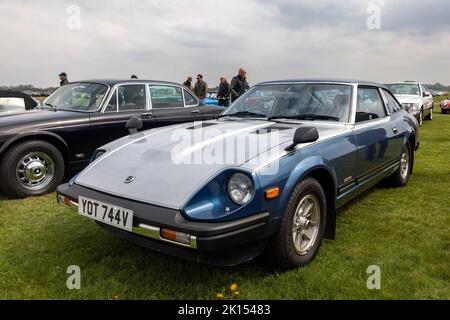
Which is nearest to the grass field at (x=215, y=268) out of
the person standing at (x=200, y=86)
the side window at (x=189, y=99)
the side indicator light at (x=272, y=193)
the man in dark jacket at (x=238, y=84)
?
the side indicator light at (x=272, y=193)

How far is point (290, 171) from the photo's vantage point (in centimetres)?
243

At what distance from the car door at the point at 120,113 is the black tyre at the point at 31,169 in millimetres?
617

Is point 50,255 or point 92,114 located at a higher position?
point 92,114

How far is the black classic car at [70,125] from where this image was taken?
14.0 feet

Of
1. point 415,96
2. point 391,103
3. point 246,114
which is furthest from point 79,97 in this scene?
point 415,96

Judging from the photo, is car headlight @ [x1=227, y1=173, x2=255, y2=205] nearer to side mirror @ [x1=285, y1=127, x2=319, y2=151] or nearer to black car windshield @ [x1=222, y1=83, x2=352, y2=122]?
side mirror @ [x1=285, y1=127, x2=319, y2=151]

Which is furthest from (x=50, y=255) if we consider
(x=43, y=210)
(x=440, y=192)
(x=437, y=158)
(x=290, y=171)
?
(x=437, y=158)

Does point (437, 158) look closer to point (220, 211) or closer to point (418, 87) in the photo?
point (220, 211)

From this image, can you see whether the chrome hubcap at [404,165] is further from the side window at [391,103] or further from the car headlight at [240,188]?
the car headlight at [240,188]

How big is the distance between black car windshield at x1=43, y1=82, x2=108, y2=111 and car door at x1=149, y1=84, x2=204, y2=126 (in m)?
0.83

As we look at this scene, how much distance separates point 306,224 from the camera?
8.98 feet

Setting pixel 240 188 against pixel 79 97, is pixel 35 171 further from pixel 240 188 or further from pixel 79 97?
pixel 240 188
